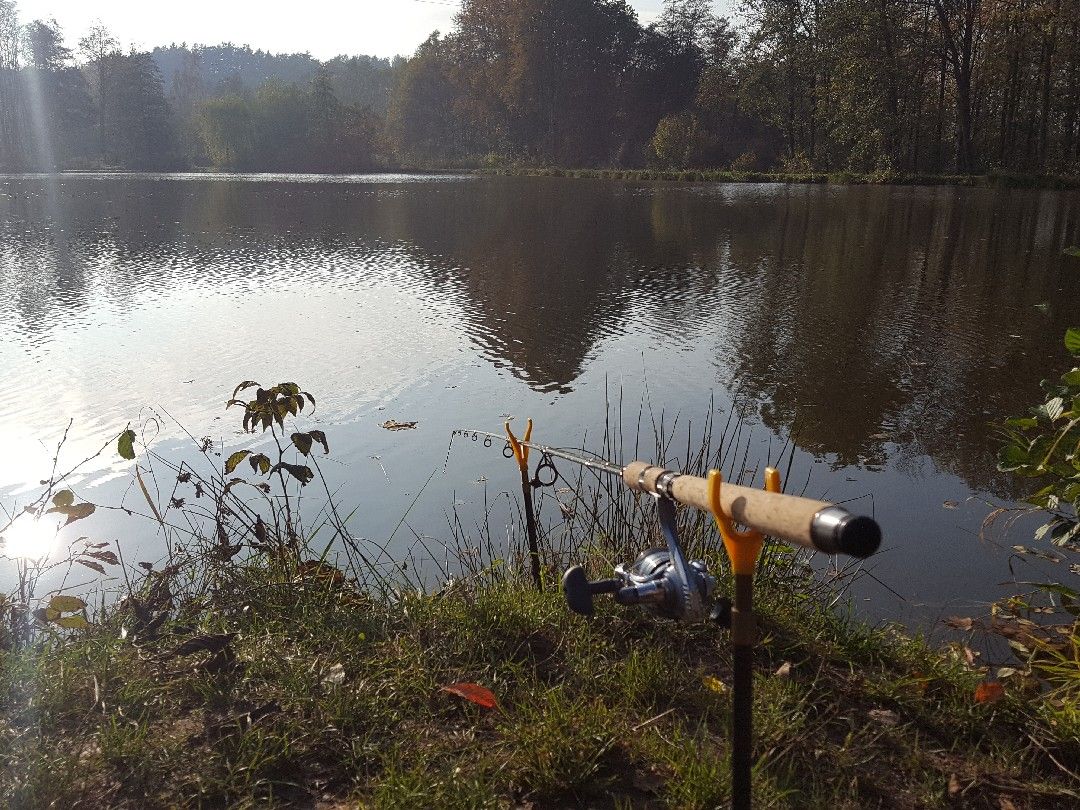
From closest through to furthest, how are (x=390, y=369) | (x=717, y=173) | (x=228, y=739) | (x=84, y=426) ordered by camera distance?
1. (x=228, y=739)
2. (x=84, y=426)
3. (x=390, y=369)
4. (x=717, y=173)

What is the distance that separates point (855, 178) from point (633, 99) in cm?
3202

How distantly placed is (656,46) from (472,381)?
67203 millimetres

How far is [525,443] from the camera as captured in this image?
3.29 m

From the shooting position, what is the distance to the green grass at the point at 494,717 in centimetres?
236

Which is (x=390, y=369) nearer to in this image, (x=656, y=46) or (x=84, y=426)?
(x=84, y=426)

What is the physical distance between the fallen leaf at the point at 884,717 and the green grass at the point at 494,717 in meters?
0.01

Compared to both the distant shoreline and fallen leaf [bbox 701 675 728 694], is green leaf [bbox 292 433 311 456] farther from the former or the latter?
the distant shoreline

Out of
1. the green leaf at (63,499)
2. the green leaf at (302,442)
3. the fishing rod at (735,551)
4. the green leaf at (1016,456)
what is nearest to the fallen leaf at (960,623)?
the green leaf at (1016,456)

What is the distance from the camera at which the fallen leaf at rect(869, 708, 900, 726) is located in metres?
2.72

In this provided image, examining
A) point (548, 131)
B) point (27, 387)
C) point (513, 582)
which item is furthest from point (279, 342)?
point (548, 131)

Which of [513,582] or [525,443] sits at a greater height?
[525,443]

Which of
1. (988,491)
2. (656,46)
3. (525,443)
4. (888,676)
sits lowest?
(988,491)

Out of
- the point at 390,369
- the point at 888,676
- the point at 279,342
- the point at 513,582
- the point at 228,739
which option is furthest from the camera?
the point at 279,342

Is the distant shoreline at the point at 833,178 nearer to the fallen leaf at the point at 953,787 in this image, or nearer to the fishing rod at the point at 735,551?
the fallen leaf at the point at 953,787
